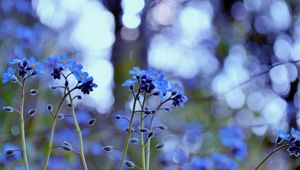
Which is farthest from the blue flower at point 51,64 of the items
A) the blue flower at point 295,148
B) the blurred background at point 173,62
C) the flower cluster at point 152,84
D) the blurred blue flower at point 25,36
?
the blurred blue flower at point 25,36

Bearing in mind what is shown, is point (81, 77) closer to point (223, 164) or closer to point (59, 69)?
point (59, 69)

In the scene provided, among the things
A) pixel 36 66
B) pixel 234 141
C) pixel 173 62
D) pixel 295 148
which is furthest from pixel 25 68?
pixel 173 62

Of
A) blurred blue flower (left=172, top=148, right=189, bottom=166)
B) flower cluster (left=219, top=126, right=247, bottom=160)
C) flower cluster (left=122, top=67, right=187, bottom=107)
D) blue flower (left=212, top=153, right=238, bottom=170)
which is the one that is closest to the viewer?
A: flower cluster (left=122, top=67, right=187, bottom=107)

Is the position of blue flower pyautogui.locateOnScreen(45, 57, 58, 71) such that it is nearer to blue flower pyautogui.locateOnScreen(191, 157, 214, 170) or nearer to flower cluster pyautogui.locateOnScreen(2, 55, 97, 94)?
flower cluster pyautogui.locateOnScreen(2, 55, 97, 94)

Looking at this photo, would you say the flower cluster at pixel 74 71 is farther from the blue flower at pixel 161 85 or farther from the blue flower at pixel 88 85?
the blue flower at pixel 161 85

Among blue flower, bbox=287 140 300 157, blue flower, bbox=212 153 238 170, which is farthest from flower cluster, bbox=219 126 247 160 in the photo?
blue flower, bbox=287 140 300 157

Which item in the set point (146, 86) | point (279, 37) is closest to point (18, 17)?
point (279, 37)
